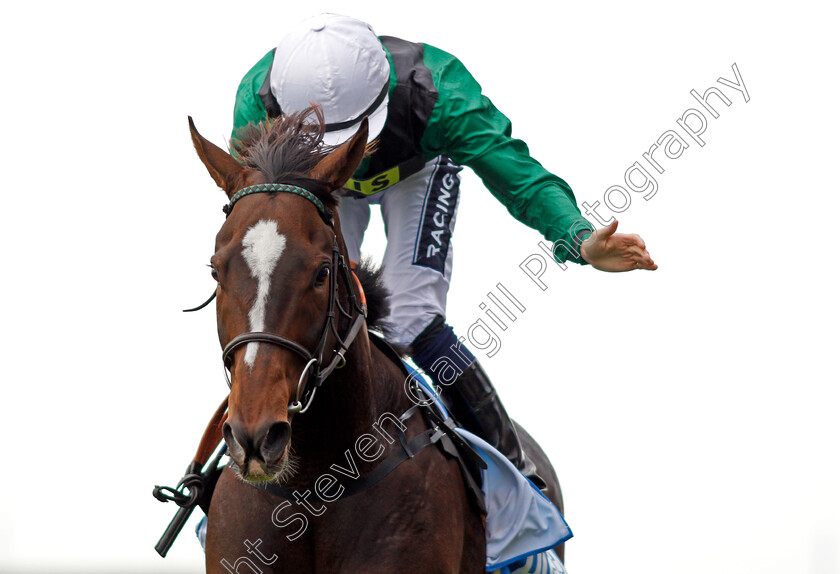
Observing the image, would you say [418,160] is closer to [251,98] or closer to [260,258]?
[251,98]

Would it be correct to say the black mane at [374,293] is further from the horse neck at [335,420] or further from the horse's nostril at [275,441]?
Answer: the horse's nostril at [275,441]

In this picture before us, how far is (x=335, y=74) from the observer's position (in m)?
3.98

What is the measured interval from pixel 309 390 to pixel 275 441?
0.34 metres

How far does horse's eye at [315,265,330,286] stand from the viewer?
294 centimetres

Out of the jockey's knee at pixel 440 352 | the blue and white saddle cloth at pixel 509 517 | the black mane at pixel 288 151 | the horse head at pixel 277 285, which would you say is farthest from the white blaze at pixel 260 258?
the jockey's knee at pixel 440 352

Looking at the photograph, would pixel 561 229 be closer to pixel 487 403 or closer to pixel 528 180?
pixel 528 180

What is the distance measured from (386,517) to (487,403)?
1.13 meters

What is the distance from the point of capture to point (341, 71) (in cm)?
400

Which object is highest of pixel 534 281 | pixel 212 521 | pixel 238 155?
pixel 534 281

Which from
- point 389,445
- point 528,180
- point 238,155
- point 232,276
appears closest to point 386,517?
point 389,445

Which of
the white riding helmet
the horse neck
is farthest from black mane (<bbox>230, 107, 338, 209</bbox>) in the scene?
the horse neck

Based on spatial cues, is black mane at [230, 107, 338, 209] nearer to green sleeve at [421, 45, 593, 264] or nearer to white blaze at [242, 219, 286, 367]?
white blaze at [242, 219, 286, 367]

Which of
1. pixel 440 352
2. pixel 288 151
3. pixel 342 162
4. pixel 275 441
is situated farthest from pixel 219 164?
pixel 440 352

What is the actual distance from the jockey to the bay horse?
53cm
